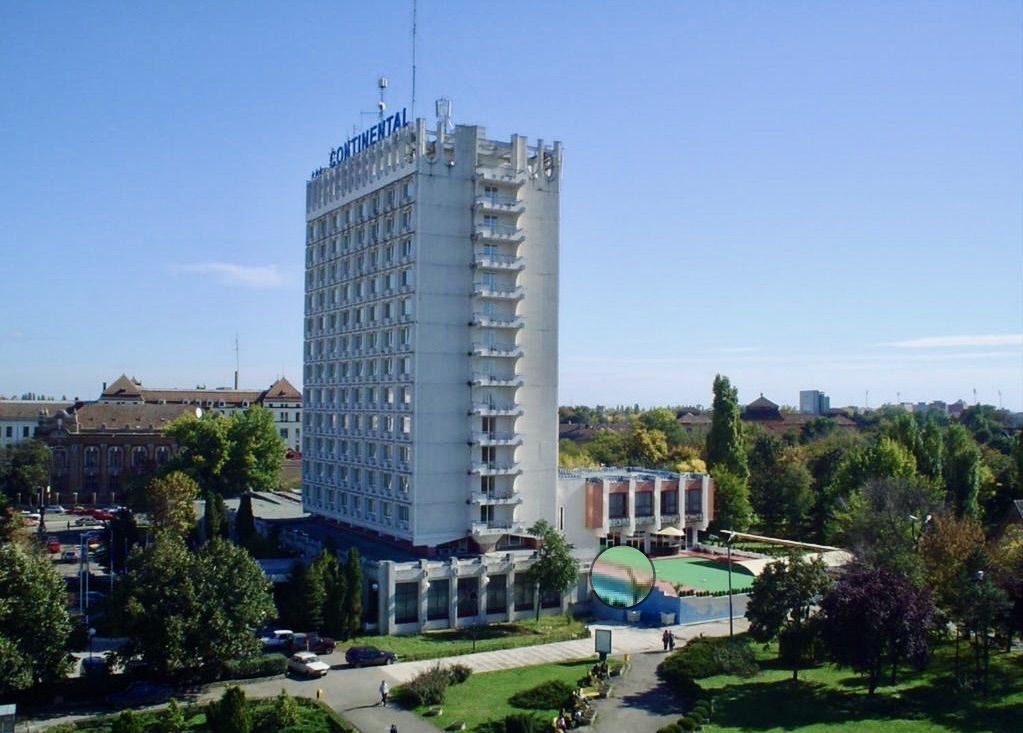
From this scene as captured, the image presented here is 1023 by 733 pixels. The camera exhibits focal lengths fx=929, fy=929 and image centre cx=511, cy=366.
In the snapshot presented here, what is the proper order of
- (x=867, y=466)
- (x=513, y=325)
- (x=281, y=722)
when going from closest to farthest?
(x=281, y=722), (x=513, y=325), (x=867, y=466)

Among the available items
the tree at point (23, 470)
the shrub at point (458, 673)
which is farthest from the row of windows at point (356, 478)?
the tree at point (23, 470)

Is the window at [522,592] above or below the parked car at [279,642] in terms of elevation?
above

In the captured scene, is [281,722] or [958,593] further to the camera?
[958,593]

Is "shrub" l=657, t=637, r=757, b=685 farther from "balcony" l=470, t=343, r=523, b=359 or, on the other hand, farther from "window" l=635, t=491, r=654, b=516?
"window" l=635, t=491, r=654, b=516

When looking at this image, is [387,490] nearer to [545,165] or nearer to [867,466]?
[545,165]

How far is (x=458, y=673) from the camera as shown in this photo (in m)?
52.4

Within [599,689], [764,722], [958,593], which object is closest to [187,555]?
[599,689]

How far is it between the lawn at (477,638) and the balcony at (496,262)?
90.4 ft

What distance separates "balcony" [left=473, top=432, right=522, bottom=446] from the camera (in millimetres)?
73438

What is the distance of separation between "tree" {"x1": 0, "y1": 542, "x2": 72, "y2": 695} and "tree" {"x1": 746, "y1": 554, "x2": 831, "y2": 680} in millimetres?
37723

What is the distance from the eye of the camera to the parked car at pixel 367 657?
5612 centimetres

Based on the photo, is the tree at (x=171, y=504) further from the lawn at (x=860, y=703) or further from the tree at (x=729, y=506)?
the tree at (x=729, y=506)

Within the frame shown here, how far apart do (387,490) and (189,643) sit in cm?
2865

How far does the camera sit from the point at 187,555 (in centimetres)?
5159
